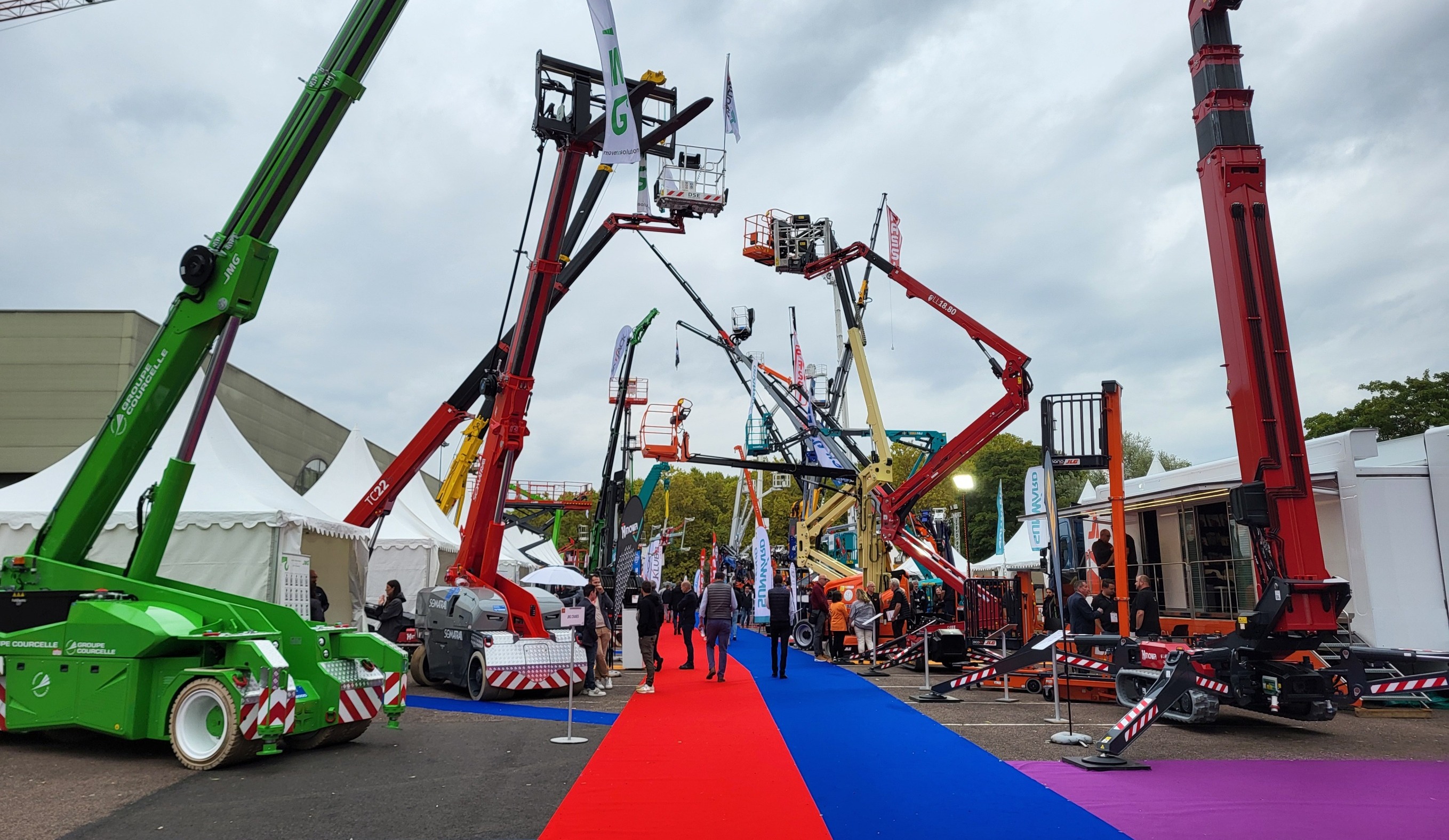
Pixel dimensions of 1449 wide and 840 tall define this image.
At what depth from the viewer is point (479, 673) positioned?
12.1 meters

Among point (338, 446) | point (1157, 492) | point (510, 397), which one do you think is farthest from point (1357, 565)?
point (338, 446)

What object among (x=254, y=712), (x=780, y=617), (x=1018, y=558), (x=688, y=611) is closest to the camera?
(x=254, y=712)

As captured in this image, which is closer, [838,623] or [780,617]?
[780,617]

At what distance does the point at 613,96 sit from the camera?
29.2 ft

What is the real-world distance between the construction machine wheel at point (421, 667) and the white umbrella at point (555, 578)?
1.88 meters

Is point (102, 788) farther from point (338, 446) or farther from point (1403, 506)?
point (338, 446)

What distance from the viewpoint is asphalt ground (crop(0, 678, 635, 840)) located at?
550cm

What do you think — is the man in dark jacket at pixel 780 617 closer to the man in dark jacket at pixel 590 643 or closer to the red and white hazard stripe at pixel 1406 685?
the man in dark jacket at pixel 590 643

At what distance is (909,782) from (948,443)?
41.9 feet

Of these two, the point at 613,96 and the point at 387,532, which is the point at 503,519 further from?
the point at 387,532

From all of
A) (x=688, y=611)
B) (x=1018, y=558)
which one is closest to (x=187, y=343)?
(x=688, y=611)

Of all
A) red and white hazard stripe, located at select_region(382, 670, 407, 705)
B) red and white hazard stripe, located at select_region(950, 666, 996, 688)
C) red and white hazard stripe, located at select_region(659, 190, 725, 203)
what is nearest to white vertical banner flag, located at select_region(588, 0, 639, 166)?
red and white hazard stripe, located at select_region(659, 190, 725, 203)

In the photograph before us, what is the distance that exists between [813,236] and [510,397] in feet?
39.4

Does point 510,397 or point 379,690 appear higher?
point 510,397
